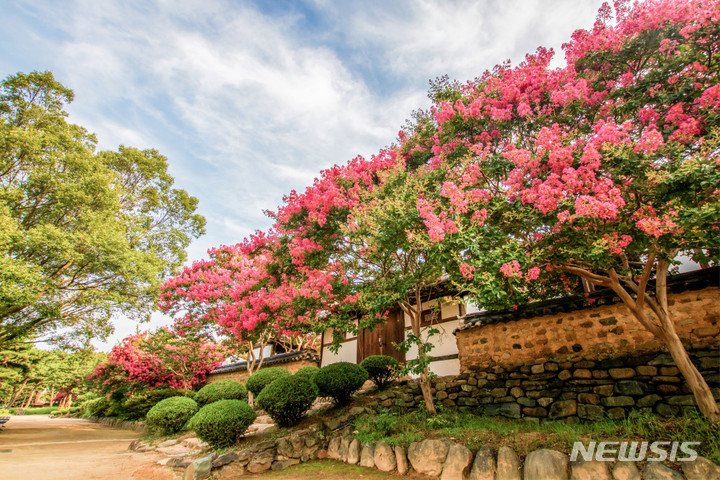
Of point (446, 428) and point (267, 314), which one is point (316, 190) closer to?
point (267, 314)

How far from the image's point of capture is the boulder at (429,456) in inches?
195

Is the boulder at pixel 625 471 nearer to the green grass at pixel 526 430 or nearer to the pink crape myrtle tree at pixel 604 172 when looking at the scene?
the green grass at pixel 526 430

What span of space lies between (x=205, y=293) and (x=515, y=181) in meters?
9.01

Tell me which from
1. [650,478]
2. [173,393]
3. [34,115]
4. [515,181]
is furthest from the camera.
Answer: [173,393]

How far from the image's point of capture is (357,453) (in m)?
6.05

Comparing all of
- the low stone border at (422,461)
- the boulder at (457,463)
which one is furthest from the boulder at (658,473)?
the boulder at (457,463)

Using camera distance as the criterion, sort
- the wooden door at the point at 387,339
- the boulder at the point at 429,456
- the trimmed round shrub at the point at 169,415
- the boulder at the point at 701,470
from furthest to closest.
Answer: the wooden door at the point at 387,339
the trimmed round shrub at the point at 169,415
the boulder at the point at 429,456
the boulder at the point at 701,470

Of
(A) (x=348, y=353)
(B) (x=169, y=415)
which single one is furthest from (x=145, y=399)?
(A) (x=348, y=353)

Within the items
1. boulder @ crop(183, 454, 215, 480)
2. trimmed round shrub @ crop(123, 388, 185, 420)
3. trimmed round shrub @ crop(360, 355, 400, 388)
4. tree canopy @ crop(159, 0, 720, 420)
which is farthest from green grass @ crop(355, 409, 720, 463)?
trimmed round shrub @ crop(123, 388, 185, 420)

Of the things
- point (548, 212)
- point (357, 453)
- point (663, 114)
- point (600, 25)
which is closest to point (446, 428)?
point (357, 453)

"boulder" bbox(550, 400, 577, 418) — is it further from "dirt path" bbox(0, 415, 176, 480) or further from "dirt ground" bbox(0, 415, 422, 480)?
"dirt path" bbox(0, 415, 176, 480)

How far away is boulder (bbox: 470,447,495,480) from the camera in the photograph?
4.41m

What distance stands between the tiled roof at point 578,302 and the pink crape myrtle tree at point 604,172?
1.49 feet

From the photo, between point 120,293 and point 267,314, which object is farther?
point 120,293
